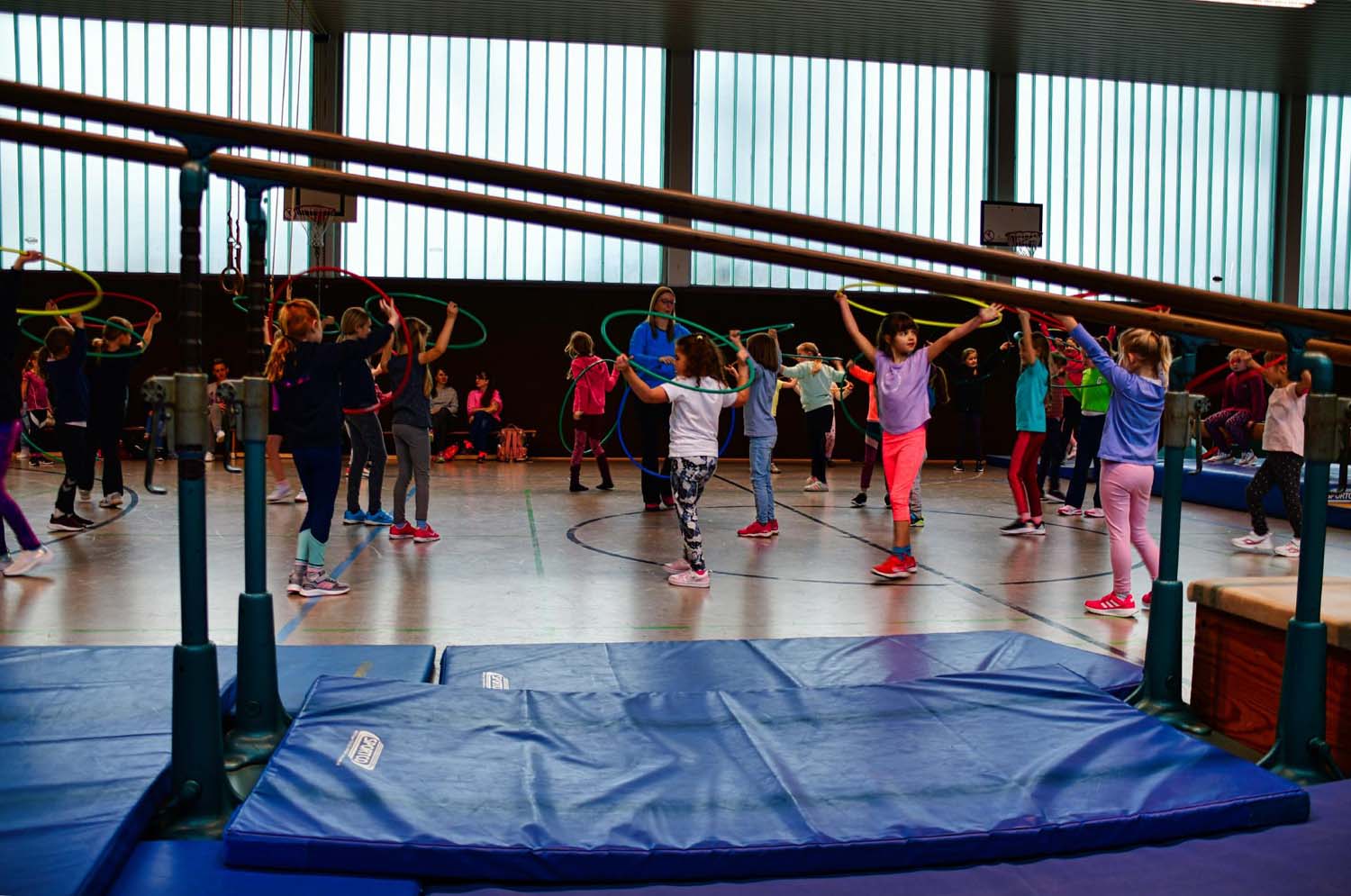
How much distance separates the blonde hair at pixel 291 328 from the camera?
522cm

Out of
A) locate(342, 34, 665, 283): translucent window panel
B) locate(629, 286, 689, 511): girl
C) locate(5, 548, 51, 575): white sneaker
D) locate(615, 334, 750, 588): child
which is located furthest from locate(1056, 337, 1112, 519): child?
locate(342, 34, 665, 283): translucent window panel

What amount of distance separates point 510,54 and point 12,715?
15.4 metres

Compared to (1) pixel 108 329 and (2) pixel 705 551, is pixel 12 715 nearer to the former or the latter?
(2) pixel 705 551

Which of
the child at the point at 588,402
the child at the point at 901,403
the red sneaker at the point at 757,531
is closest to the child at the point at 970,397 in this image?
the child at the point at 588,402

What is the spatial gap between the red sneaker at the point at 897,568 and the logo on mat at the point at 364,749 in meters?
4.05

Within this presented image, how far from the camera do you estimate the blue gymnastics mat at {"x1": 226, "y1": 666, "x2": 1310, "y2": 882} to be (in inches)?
84.0

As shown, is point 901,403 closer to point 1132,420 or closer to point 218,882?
point 1132,420

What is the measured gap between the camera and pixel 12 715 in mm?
2734

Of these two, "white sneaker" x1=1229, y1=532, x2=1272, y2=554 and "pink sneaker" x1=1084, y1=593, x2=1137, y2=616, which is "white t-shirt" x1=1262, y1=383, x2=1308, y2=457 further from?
"pink sneaker" x1=1084, y1=593, x2=1137, y2=616

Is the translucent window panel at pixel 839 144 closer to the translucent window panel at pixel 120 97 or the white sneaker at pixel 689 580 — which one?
the translucent window panel at pixel 120 97

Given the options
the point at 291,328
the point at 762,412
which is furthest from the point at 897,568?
the point at 291,328

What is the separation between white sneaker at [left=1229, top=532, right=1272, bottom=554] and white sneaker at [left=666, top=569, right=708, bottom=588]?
4.14 metres

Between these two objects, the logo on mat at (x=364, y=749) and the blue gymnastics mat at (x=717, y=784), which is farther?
the logo on mat at (x=364, y=749)

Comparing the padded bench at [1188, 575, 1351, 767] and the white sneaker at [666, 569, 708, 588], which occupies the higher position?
the padded bench at [1188, 575, 1351, 767]
